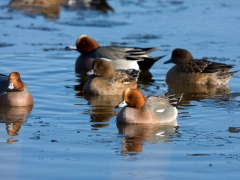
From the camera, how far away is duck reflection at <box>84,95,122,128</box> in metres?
8.76

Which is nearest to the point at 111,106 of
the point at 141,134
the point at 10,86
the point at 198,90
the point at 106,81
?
the point at 106,81

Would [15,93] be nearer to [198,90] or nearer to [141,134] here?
[141,134]

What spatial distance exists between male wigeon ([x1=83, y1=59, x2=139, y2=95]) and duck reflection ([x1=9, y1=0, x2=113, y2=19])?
656 cm

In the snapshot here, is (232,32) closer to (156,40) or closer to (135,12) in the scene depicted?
(156,40)

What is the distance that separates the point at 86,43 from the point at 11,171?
6965 millimetres

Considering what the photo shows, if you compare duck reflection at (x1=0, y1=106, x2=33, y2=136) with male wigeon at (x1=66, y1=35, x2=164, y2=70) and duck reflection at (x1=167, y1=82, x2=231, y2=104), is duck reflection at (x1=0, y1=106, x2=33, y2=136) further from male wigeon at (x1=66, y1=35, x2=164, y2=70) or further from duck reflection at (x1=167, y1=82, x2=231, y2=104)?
male wigeon at (x1=66, y1=35, x2=164, y2=70)

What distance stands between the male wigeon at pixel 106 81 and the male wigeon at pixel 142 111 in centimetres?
203

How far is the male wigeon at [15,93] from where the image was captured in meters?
9.34

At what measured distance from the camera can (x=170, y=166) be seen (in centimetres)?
670

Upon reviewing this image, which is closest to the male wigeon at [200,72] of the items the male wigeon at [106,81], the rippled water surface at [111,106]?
the rippled water surface at [111,106]

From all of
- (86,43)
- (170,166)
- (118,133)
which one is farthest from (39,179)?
(86,43)

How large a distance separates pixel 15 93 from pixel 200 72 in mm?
3826

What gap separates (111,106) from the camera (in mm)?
9891

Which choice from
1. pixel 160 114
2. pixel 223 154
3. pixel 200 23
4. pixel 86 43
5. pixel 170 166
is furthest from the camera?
pixel 200 23
